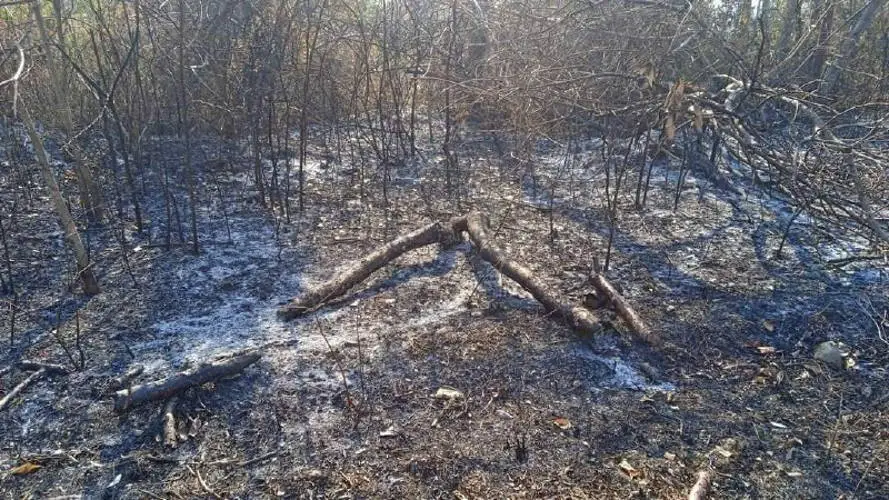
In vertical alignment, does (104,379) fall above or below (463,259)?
below

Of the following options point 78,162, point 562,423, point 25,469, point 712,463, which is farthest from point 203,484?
point 78,162

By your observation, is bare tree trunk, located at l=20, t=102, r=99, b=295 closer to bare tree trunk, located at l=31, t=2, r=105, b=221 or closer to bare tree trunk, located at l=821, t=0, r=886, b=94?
bare tree trunk, located at l=31, t=2, r=105, b=221

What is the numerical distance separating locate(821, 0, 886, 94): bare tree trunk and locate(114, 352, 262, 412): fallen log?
586 cm

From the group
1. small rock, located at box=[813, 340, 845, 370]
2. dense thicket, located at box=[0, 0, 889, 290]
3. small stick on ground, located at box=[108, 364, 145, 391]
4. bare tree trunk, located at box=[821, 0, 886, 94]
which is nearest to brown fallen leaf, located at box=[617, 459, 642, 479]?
small rock, located at box=[813, 340, 845, 370]

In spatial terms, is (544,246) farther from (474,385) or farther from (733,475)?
(733,475)

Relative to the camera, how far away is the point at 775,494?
2340 mm

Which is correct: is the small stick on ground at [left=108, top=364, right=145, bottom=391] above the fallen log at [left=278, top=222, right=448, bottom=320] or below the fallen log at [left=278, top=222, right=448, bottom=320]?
below

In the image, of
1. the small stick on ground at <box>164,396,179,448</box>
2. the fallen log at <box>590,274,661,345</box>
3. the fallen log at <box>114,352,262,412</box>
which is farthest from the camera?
the fallen log at <box>590,274,661,345</box>

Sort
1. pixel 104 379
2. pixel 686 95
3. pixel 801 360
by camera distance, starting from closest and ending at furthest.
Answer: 1. pixel 104 379
2. pixel 801 360
3. pixel 686 95

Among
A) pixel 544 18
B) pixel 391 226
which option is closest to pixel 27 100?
pixel 391 226

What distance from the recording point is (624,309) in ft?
11.1

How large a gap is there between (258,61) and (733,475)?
482 centimetres

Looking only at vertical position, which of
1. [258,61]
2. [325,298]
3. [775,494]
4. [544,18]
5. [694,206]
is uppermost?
[544,18]

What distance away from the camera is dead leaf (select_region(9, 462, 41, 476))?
2363 millimetres
